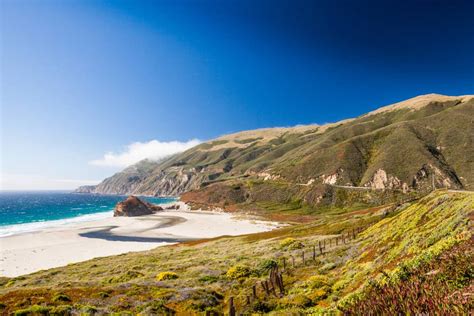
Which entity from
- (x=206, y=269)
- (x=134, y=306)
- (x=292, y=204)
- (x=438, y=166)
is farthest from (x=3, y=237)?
Answer: (x=438, y=166)

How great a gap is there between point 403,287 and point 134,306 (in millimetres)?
18682

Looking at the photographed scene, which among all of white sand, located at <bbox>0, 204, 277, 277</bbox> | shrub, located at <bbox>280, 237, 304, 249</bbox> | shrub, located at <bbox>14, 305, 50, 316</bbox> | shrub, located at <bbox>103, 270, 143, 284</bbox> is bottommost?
white sand, located at <bbox>0, 204, 277, 277</bbox>

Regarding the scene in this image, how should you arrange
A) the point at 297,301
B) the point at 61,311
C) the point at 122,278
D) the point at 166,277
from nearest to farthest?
the point at 61,311, the point at 297,301, the point at 166,277, the point at 122,278

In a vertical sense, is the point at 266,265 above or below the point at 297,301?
below

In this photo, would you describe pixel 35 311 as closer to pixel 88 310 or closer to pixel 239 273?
pixel 88 310

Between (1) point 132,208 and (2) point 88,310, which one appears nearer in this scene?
(2) point 88,310

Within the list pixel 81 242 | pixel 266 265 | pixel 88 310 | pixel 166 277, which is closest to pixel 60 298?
pixel 88 310

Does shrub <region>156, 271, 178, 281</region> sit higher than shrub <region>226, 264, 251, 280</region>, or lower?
lower

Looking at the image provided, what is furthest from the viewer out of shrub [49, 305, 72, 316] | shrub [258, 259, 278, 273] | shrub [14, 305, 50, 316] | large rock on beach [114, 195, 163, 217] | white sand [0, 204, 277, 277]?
large rock on beach [114, 195, 163, 217]

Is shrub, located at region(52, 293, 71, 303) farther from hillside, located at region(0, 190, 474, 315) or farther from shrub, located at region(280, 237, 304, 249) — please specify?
shrub, located at region(280, 237, 304, 249)

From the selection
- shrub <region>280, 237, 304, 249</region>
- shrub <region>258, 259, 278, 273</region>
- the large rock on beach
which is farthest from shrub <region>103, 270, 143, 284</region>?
the large rock on beach

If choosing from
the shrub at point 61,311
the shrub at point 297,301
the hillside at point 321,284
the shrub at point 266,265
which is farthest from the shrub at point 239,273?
the shrub at point 61,311

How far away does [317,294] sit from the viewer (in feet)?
57.4

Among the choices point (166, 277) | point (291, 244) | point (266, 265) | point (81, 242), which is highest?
point (266, 265)
